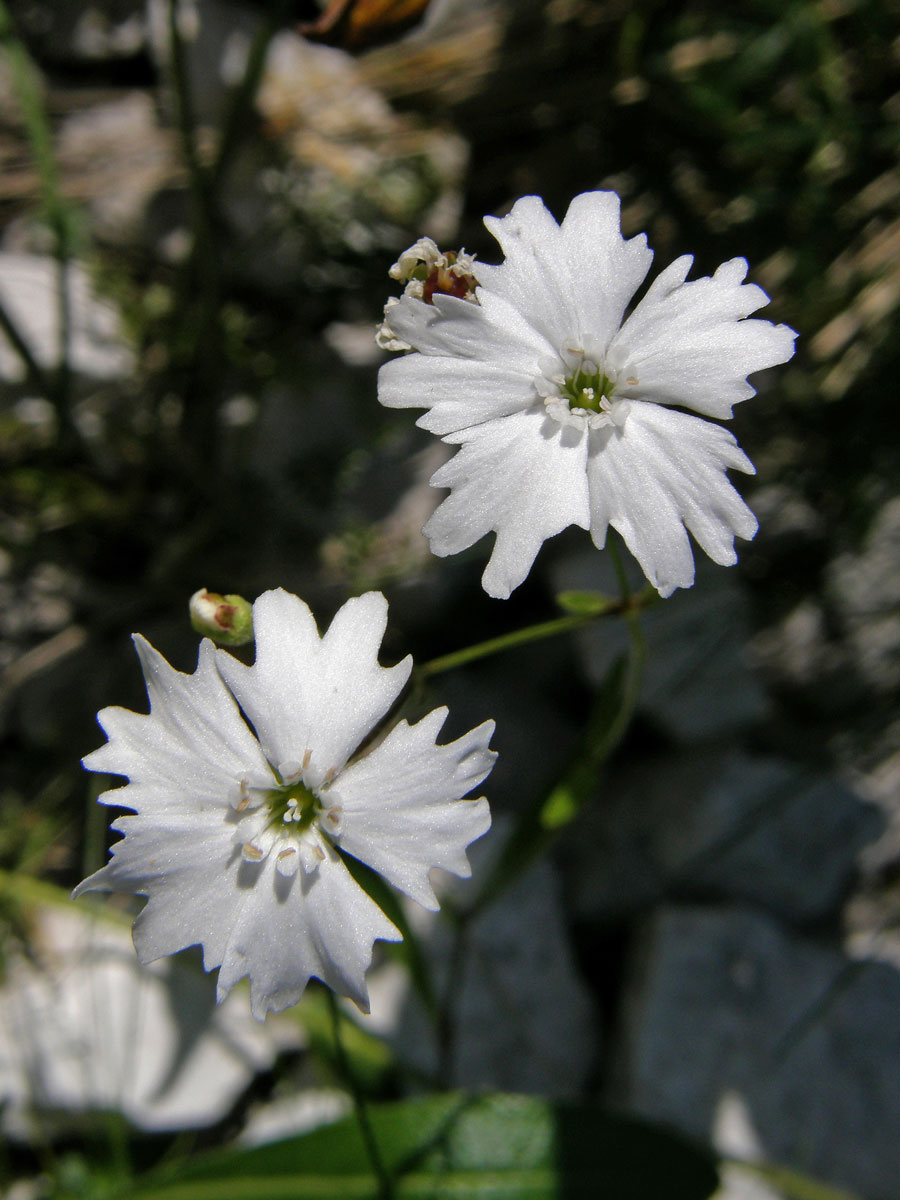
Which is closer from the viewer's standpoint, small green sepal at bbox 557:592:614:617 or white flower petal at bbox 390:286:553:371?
white flower petal at bbox 390:286:553:371

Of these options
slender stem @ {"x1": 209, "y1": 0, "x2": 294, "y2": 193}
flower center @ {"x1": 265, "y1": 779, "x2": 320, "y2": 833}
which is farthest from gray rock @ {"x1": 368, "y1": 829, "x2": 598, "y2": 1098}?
slender stem @ {"x1": 209, "y1": 0, "x2": 294, "y2": 193}

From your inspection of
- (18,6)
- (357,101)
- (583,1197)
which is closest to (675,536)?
(583,1197)

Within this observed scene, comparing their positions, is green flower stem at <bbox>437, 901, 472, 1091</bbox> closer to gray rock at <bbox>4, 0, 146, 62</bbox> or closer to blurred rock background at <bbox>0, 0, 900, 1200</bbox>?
blurred rock background at <bbox>0, 0, 900, 1200</bbox>

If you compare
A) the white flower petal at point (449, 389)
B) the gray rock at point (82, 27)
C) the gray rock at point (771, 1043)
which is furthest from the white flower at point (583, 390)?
the gray rock at point (82, 27)

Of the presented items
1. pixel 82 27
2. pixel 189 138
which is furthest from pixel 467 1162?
pixel 82 27

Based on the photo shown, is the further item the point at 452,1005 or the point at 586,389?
the point at 452,1005

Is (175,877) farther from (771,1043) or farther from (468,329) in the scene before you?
(771,1043)
